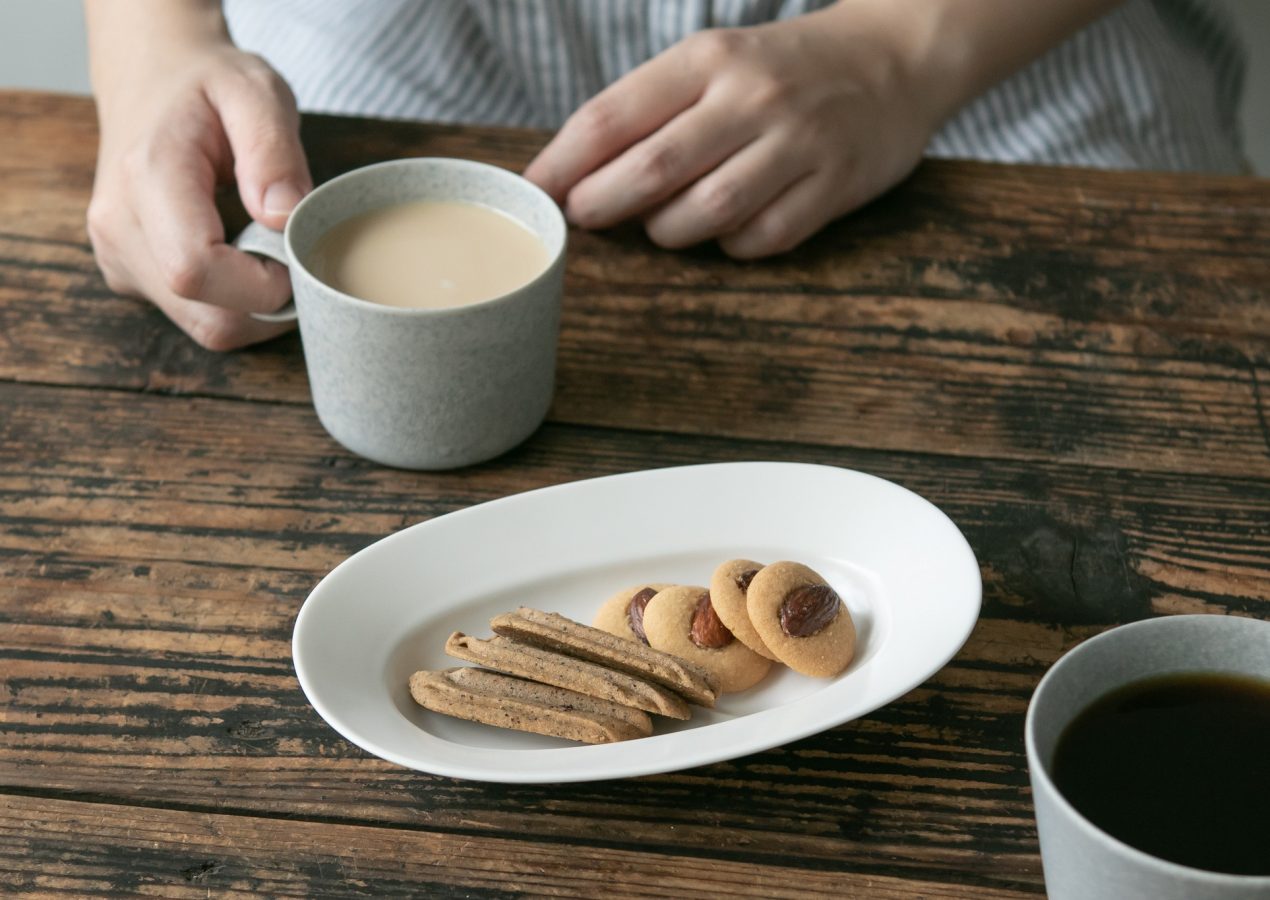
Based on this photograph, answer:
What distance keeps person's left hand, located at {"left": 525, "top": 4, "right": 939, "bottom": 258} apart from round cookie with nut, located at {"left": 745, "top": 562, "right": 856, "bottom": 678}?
36cm

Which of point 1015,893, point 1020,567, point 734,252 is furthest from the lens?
point 734,252

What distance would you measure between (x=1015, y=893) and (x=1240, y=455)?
345 millimetres

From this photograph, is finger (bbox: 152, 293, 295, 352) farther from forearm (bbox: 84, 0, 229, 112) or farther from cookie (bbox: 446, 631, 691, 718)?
cookie (bbox: 446, 631, 691, 718)

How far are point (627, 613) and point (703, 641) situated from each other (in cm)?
4

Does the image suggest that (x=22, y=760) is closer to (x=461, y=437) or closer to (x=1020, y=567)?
(x=461, y=437)

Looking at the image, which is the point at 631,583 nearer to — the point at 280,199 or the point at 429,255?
the point at 429,255

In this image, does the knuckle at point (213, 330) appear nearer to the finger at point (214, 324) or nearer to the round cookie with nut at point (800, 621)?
the finger at point (214, 324)

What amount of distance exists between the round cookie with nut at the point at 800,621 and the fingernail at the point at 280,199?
0.37 metres

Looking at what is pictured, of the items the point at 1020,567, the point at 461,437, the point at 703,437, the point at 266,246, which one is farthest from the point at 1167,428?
→ the point at 266,246

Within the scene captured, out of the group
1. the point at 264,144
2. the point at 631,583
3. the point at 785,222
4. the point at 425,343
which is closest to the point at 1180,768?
the point at 631,583

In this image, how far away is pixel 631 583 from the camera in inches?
24.2

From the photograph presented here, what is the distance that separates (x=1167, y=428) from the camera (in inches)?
29.1

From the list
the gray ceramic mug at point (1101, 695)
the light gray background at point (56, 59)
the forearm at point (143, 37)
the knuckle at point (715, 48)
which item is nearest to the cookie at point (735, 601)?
the gray ceramic mug at point (1101, 695)

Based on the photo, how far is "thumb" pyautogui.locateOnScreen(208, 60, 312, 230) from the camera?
2.42 ft
